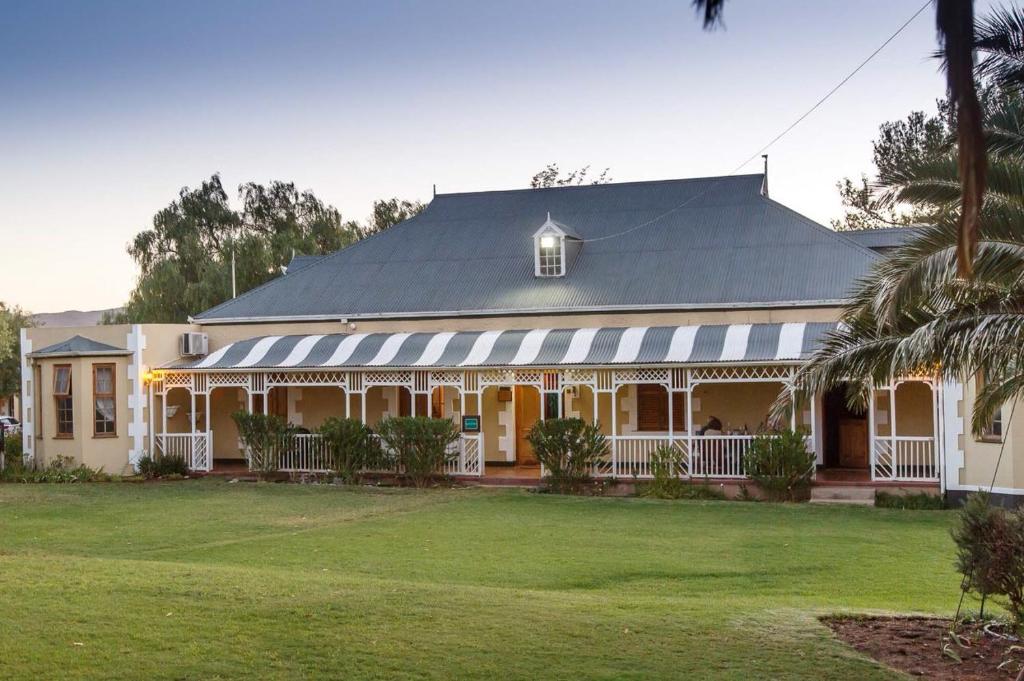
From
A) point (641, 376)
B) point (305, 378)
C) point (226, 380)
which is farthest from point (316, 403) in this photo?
point (641, 376)

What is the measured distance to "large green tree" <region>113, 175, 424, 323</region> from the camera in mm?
50812

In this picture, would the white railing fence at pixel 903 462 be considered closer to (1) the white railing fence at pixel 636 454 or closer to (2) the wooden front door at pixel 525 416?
(1) the white railing fence at pixel 636 454

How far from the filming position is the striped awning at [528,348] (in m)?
22.9

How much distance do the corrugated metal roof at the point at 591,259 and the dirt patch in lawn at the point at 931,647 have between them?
48.6 feet

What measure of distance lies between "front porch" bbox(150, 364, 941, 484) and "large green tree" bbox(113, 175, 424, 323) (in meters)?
20.7

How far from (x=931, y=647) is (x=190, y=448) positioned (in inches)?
795

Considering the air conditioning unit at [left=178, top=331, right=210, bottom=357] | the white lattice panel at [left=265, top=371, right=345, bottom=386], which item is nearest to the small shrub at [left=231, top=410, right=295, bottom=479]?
the white lattice panel at [left=265, top=371, right=345, bottom=386]

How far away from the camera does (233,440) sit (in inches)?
1139

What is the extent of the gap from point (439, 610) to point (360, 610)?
2.17 ft

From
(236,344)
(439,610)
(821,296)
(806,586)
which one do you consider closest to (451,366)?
(236,344)

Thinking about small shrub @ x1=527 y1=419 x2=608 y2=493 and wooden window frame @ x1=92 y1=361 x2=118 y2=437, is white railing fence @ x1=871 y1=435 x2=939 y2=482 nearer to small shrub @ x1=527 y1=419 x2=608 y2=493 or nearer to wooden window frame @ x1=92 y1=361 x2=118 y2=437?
small shrub @ x1=527 y1=419 x2=608 y2=493

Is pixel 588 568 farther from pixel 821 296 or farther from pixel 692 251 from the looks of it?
pixel 692 251

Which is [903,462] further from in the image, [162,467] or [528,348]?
[162,467]

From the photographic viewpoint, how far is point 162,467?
25922 mm
